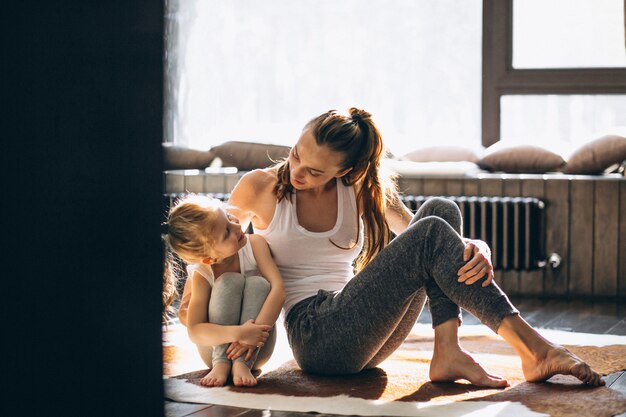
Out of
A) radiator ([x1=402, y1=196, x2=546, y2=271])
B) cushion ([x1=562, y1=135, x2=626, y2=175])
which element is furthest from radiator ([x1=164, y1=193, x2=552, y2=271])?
cushion ([x1=562, y1=135, x2=626, y2=175])

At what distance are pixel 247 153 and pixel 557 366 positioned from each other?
102 inches

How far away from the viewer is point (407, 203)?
14.2ft

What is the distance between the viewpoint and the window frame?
186 inches

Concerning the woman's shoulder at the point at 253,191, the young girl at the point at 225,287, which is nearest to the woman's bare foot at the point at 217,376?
the young girl at the point at 225,287

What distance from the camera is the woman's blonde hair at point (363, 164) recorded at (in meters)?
2.32

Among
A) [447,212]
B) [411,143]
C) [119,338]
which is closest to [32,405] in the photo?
[119,338]

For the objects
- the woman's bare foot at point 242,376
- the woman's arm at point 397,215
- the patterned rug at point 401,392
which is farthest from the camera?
the woman's arm at point 397,215

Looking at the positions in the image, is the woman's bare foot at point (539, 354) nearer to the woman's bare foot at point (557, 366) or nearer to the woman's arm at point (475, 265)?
the woman's bare foot at point (557, 366)

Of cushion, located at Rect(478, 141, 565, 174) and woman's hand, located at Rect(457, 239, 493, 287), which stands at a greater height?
cushion, located at Rect(478, 141, 565, 174)

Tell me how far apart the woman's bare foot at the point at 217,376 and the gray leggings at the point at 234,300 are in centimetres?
2

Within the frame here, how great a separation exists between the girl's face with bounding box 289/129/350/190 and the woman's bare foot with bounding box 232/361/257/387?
47 centimetres

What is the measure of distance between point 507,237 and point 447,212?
1.94 metres

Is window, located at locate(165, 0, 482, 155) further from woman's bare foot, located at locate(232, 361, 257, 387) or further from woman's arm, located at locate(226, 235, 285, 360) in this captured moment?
woman's bare foot, located at locate(232, 361, 257, 387)

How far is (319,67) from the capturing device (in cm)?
505
